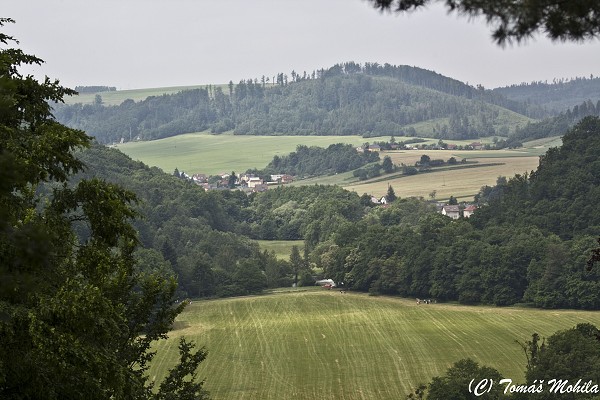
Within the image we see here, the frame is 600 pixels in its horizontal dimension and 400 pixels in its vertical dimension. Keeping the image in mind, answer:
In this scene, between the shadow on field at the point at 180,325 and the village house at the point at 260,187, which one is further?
the village house at the point at 260,187

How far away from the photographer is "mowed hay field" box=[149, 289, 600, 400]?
53812mm

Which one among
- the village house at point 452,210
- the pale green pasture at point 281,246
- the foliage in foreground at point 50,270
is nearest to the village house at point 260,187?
the pale green pasture at point 281,246

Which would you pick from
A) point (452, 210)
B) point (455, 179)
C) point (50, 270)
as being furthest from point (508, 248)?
point (455, 179)

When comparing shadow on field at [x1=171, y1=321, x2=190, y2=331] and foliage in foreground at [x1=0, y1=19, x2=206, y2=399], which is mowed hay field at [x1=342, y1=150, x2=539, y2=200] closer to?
shadow on field at [x1=171, y1=321, x2=190, y2=331]

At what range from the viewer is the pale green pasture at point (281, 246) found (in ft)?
402

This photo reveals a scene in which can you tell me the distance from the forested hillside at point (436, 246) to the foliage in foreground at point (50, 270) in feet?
228

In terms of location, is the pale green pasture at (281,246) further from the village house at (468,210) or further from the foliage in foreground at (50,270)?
the foliage in foreground at (50,270)

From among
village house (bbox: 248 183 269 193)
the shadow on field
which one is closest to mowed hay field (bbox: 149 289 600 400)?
the shadow on field

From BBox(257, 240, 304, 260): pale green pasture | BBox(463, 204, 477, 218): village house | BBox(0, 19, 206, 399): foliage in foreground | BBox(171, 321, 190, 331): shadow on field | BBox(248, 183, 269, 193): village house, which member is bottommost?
BBox(257, 240, 304, 260): pale green pasture

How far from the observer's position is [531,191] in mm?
110750

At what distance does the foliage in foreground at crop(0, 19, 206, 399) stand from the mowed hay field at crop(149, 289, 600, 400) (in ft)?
120

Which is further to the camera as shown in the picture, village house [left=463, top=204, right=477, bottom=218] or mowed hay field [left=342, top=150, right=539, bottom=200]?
mowed hay field [left=342, top=150, right=539, bottom=200]

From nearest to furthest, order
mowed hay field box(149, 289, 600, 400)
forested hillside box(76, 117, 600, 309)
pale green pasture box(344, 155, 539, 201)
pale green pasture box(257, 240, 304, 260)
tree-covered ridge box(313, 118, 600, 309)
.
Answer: mowed hay field box(149, 289, 600, 400) → tree-covered ridge box(313, 118, 600, 309) → forested hillside box(76, 117, 600, 309) → pale green pasture box(257, 240, 304, 260) → pale green pasture box(344, 155, 539, 201)

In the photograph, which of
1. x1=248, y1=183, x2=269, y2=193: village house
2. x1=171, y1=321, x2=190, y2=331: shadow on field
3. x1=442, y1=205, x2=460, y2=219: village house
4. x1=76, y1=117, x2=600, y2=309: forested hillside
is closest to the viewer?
x1=171, y1=321, x2=190, y2=331: shadow on field
